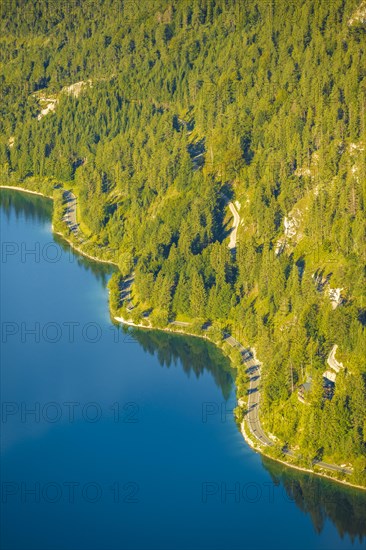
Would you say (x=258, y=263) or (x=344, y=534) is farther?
(x=258, y=263)

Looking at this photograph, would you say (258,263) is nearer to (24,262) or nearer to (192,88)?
(24,262)

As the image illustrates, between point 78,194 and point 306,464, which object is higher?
point 306,464

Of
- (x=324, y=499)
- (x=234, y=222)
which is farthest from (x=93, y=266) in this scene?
(x=324, y=499)

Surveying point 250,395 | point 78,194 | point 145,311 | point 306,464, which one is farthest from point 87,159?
point 306,464

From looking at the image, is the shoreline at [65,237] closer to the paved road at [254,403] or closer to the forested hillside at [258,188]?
the forested hillside at [258,188]

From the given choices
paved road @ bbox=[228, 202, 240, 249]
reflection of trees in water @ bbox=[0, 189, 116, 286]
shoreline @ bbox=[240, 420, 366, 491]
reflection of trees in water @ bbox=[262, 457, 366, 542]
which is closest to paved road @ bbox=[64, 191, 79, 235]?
reflection of trees in water @ bbox=[0, 189, 116, 286]

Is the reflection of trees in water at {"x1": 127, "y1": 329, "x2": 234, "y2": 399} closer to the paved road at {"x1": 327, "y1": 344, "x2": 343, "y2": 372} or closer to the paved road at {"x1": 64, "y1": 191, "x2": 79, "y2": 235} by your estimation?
the paved road at {"x1": 327, "y1": 344, "x2": 343, "y2": 372}
